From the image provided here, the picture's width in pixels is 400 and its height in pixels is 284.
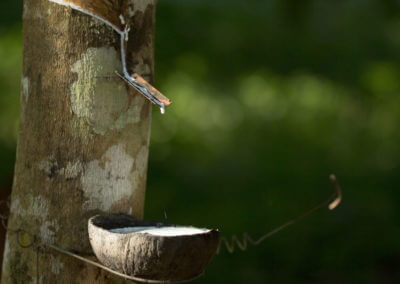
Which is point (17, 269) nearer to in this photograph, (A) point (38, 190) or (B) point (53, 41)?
(A) point (38, 190)

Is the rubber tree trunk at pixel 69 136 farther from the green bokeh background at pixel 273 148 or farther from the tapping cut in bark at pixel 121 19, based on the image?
the green bokeh background at pixel 273 148

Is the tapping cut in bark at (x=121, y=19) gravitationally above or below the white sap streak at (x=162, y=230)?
above

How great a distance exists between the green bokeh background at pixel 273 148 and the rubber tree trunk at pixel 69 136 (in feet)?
8.50

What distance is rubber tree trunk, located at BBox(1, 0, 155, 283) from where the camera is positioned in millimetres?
2068

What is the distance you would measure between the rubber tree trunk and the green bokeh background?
2592 mm

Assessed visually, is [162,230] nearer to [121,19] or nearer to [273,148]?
[121,19]

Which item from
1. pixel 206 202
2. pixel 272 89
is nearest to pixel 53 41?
pixel 206 202

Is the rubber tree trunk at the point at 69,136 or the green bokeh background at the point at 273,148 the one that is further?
the green bokeh background at the point at 273,148

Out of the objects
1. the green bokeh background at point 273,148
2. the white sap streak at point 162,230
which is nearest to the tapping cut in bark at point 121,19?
the white sap streak at point 162,230

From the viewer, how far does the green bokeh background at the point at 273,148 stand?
16.1ft

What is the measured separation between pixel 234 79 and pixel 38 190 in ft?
11.6

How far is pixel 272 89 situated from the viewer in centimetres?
533

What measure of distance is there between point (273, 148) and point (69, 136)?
3164mm

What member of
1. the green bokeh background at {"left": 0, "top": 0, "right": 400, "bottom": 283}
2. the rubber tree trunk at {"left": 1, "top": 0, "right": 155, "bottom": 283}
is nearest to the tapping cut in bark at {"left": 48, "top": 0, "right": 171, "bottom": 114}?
the rubber tree trunk at {"left": 1, "top": 0, "right": 155, "bottom": 283}
